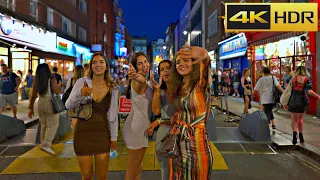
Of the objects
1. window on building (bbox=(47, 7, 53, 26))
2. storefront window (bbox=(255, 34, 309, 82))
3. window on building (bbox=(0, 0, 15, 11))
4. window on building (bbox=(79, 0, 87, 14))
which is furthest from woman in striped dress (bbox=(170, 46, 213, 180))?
window on building (bbox=(79, 0, 87, 14))

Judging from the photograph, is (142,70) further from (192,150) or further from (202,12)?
(202,12)

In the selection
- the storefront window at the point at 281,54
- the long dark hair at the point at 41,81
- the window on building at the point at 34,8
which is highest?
→ the window on building at the point at 34,8

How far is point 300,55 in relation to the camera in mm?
12078

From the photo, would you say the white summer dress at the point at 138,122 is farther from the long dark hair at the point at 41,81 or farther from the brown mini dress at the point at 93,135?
the long dark hair at the point at 41,81

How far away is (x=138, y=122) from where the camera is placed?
11.0 feet

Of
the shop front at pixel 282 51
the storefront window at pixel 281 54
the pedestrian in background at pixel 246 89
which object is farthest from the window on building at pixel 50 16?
the pedestrian in background at pixel 246 89

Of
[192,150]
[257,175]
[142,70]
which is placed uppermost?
→ [142,70]

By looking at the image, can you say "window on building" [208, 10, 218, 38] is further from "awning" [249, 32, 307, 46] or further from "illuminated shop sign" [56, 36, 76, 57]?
"illuminated shop sign" [56, 36, 76, 57]

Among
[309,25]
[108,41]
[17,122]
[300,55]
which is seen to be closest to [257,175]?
[309,25]

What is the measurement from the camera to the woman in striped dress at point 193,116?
2.50 metres

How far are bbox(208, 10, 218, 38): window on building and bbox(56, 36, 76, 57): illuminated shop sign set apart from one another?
47.2ft

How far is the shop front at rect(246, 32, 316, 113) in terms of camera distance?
11570 millimetres

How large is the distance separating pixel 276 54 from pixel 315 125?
637 cm

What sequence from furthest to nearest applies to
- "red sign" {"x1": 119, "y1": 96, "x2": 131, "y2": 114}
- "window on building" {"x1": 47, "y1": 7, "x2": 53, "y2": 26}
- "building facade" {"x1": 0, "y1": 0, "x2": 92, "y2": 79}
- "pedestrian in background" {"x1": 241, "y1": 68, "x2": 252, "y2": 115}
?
"window on building" {"x1": 47, "y1": 7, "x2": 53, "y2": 26}
"building facade" {"x1": 0, "y1": 0, "x2": 92, "y2": 79}
"pedestrian in background" {"x1": 241, "y1": 68, "x2": 252, "y2": 115}
"red sign" {"x1": 119, "y1": 96, "x2": 131, "y2": 114}
